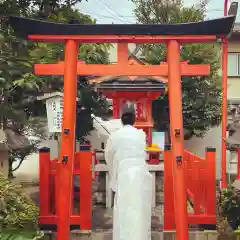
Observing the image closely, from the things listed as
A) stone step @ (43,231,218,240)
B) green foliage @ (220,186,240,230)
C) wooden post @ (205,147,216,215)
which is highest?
wooden post @ (205,147,216,215)

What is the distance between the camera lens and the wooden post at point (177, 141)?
16.9 feet

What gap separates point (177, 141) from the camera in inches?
209

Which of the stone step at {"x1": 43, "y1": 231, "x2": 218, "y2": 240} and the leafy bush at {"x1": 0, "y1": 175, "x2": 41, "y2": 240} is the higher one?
the leafy bush at {"x1": 0, "y1": 175, "x2": 41, "y2": 240}

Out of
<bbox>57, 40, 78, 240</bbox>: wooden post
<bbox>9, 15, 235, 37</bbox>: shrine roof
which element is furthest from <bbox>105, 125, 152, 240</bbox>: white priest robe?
<bbox>9, 15, 235, 37</bbox>: shrine roof

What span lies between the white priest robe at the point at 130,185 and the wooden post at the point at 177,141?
0.38 m

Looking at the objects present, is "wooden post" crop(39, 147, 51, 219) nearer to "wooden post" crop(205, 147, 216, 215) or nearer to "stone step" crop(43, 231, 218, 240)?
"stone step" crop(43, 231, 218, 240)

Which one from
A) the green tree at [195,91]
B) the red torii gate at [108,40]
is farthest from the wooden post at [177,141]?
the green tree at [195,91]

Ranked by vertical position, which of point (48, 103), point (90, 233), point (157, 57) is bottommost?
point (90, 233)

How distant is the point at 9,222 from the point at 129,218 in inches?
54.3

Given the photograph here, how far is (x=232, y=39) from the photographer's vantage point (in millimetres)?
17672

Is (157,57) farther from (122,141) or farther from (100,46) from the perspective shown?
(122,141)

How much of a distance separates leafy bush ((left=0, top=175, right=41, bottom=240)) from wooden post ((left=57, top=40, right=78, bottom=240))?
0.37 metres

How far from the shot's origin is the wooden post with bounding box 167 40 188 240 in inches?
203

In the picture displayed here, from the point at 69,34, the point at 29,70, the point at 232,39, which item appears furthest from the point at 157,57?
the point at 69,34
